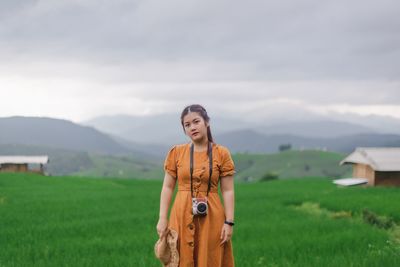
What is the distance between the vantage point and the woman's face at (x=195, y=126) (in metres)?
5.10

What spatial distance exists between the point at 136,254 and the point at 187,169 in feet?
12.5

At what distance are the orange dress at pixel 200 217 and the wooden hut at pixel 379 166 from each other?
2916cm

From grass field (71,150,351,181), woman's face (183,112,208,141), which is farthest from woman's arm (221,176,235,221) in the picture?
grass field (71,150,351,181)

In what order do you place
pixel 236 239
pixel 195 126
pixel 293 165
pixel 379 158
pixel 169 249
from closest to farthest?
pixel 195 126, pixel 169 249, pixel 236 239, pixel 379 158, pixel 293 165

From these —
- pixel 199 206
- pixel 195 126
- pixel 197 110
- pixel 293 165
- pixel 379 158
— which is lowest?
pixel 293 165

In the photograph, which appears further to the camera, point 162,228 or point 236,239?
point 236,239

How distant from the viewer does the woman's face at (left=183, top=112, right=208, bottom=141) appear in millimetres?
5102

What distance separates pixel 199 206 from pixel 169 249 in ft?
1.77

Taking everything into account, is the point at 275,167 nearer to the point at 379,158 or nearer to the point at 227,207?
the point at 379,158

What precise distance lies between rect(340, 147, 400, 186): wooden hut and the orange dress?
29.2 meters

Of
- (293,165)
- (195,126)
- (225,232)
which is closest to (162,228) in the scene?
(225,232)

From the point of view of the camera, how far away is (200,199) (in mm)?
5141

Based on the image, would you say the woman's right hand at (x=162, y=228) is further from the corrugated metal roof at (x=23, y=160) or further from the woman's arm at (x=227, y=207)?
the corrugated metal roof at (x=23, y=160)

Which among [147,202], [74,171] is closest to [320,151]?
[74,171]
